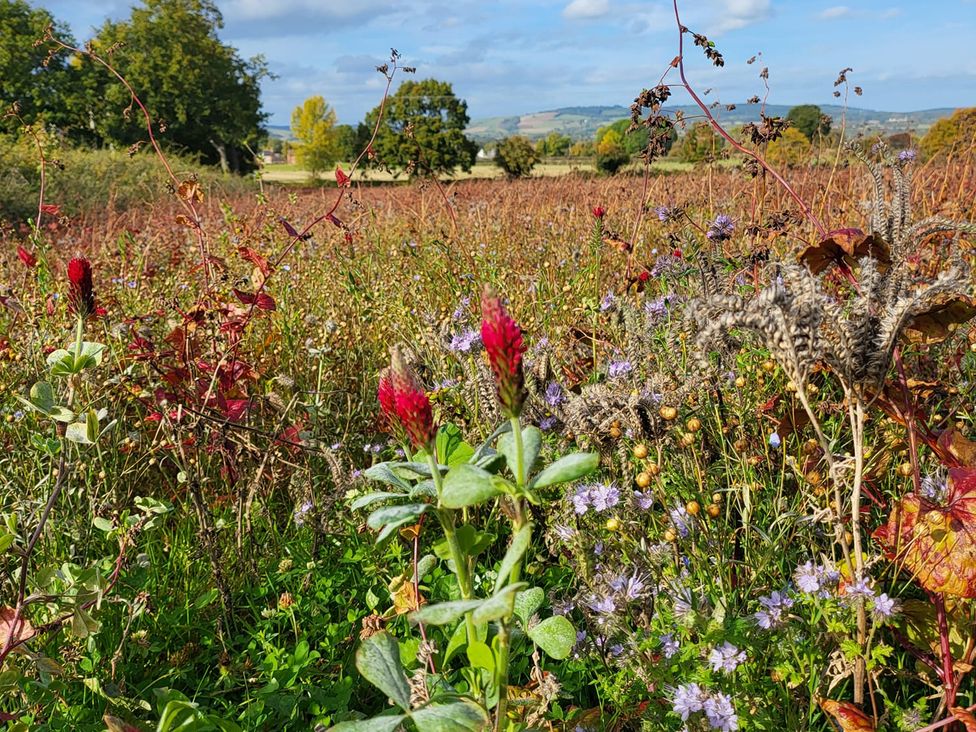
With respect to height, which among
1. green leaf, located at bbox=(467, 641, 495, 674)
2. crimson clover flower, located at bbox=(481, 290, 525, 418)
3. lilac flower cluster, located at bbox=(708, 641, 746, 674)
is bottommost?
lilac flower cluster, located at bbox=(708, 641, 746, 674)

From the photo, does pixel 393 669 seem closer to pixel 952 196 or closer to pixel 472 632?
pixel 472 632

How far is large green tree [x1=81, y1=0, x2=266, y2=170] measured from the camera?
35469mm

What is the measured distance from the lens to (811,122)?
287 inches

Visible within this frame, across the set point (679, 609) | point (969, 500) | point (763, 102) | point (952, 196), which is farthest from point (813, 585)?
point (952, 196)

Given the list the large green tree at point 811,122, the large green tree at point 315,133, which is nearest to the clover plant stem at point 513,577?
the large green tree at point 811,122

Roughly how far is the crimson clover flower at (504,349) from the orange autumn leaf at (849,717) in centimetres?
92

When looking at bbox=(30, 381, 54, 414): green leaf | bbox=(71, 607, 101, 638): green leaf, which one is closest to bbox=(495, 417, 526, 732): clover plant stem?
bbox=(71, 607, 101, 638): green leaf

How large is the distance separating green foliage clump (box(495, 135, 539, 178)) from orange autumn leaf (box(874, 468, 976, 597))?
1174cm

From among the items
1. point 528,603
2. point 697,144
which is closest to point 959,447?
point 528,603

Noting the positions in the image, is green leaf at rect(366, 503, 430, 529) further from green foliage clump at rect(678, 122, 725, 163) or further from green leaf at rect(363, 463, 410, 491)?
green foliage clump at rect(678, 122, 725, 163)

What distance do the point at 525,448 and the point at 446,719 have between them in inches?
14.5

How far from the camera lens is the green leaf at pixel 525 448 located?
85 centimetres

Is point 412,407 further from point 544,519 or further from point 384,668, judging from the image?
point 544,519

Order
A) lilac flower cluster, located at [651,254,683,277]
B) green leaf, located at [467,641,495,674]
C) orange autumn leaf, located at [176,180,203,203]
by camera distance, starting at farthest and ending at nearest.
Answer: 1. lilac flower cluster, located at [651,254,683,277]
2. orange autumn leaf, located at [176,180,203,203]
3. green leaf, located at [467,641,495,674]
